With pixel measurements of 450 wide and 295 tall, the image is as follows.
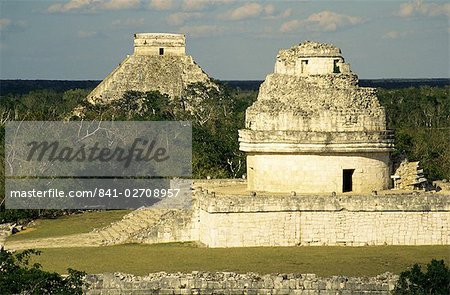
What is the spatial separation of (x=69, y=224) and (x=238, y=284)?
1166 cm

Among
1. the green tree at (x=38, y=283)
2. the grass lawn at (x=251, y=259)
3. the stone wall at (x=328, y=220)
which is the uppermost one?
the stone wall at (x=328, y=220)

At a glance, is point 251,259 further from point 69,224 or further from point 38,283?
point 69,224

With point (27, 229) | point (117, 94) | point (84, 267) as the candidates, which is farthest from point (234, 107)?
point (84, 267)

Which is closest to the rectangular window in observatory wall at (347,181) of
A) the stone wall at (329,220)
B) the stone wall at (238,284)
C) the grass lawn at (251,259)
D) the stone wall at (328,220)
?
the stone wall at (328,220)

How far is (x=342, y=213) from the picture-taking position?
76.7 feet

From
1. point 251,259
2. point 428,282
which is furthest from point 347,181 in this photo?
point 428,282

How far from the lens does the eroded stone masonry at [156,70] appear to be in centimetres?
6222

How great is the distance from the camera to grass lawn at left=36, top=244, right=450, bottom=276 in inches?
826

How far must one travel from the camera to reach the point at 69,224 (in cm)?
2986

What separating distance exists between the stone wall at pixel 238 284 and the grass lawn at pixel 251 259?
Result: 120 cm

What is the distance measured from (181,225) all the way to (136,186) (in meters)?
8.63

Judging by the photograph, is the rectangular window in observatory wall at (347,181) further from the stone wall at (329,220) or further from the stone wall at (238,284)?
the stone wall at (238,284)

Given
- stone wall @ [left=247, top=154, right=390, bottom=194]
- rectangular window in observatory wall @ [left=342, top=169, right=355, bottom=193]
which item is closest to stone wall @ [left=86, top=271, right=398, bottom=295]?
stone wall @ [left=247, top=154, right=390, bottom=194]

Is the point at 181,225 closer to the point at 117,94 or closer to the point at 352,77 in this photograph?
the point at 352,77
